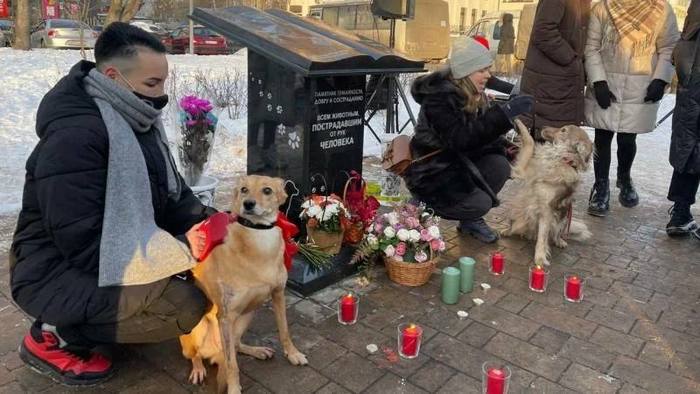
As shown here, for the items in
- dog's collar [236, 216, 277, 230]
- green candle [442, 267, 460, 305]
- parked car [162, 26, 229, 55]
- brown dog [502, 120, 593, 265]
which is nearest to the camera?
dog's collar [236, 216, 277, 230]

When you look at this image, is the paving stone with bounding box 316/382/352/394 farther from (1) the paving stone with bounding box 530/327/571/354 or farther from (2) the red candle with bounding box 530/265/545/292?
(2) the red candle with bounding box 530/265/545/292

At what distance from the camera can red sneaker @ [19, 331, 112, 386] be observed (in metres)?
2.57

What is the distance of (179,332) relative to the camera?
96.8 inches

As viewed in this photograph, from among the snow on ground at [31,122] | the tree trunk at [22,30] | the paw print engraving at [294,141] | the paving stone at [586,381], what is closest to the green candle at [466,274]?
the paving stone at [586,381]

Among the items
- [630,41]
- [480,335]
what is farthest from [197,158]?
[630,41]

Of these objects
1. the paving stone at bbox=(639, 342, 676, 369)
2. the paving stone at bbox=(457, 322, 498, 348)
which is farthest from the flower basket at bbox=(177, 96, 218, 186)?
the paving stone at bbox=(639, 342, 676, 369)

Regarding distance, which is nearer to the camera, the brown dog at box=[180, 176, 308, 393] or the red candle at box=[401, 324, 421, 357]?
the brown dog at box=[180, 176, 308, 393]

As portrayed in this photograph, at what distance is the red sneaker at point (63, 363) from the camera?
2.57 m

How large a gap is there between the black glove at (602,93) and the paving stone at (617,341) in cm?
274

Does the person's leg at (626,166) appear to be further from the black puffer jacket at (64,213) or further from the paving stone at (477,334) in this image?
the black puffer jacket at (64,213)

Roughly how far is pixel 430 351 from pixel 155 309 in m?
1.48

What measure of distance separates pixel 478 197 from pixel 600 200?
2.01 m

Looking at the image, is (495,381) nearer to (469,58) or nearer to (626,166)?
(469,58)

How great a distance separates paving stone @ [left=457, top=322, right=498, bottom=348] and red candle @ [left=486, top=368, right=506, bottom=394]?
1.98 ft
